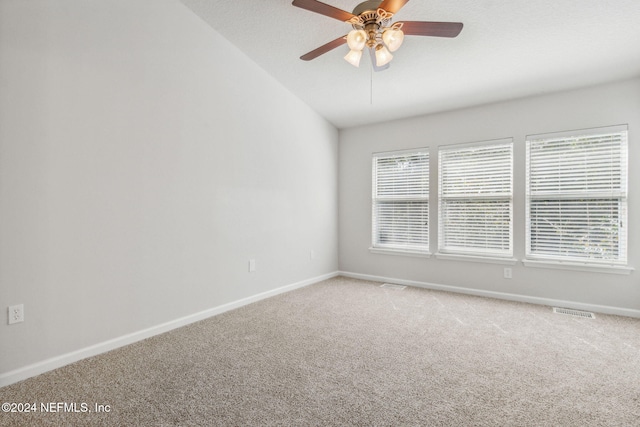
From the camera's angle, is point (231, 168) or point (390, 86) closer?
point (231, 168)

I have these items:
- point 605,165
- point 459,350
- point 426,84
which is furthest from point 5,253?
point 605,165

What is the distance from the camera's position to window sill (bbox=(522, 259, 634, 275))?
3272 mm

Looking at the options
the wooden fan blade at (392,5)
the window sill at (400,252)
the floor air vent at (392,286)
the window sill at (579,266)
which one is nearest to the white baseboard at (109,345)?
the floor air vent at (392,286)

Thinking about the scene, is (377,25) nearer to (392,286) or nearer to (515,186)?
(515,186)

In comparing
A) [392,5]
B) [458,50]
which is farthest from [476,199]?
[392,5]

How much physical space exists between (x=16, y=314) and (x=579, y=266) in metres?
4.95

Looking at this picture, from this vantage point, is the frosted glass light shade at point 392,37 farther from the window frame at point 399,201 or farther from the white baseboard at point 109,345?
the white baseboard at point 109,345

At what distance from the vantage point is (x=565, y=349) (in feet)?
8.23

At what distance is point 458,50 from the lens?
307cm

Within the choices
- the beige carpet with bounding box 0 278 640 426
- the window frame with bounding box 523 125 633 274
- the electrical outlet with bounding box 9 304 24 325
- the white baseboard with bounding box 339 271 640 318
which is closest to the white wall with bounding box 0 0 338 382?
the electrical outlet with bounding box 9 304 24 325

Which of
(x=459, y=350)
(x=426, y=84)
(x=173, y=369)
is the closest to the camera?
(x=173, y=369)

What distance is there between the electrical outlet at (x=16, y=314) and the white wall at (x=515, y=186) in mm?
3910

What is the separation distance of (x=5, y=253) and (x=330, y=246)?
149 inches

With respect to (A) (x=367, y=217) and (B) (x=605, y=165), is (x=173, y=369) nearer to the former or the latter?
(A) (x=367, y=217)
